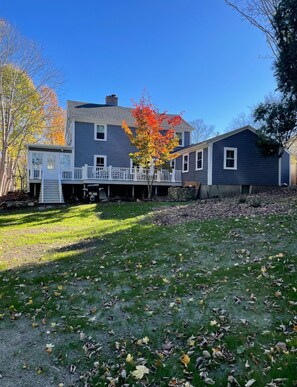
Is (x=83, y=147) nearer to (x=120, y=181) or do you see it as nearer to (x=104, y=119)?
(x=104, y=119)

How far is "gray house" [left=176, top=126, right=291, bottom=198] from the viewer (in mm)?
17562

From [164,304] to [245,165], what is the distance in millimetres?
15766

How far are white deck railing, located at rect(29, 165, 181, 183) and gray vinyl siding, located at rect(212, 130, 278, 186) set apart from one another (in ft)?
11.4

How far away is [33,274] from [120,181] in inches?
516

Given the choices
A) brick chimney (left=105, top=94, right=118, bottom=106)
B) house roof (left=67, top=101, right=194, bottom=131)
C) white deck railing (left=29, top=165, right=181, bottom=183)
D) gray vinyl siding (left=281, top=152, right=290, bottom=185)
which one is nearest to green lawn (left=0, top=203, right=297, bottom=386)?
white deck railing (left=29, top=165, right=181, bottom=183)

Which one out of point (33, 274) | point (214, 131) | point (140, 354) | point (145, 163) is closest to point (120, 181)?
point (145, 163)

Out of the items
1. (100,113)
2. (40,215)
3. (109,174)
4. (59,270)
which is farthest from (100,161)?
(59,270)

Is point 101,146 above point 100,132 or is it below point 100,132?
below

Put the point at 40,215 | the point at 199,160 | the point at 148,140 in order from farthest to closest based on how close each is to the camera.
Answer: the point at 199,160 < the point at 148,140 < the point at 40,215

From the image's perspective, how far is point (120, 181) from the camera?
18.6 meters

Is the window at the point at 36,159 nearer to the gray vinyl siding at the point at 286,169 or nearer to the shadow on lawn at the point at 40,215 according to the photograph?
the shadow on lawn at the point at 40,215

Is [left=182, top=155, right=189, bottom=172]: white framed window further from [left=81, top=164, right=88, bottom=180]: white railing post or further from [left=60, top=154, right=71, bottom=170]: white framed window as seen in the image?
[left=60, top=154, right=71, bottom=170]: white framed window

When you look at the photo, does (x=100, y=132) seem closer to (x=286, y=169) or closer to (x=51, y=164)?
(x=51, y=164)

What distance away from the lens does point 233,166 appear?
18031mm
